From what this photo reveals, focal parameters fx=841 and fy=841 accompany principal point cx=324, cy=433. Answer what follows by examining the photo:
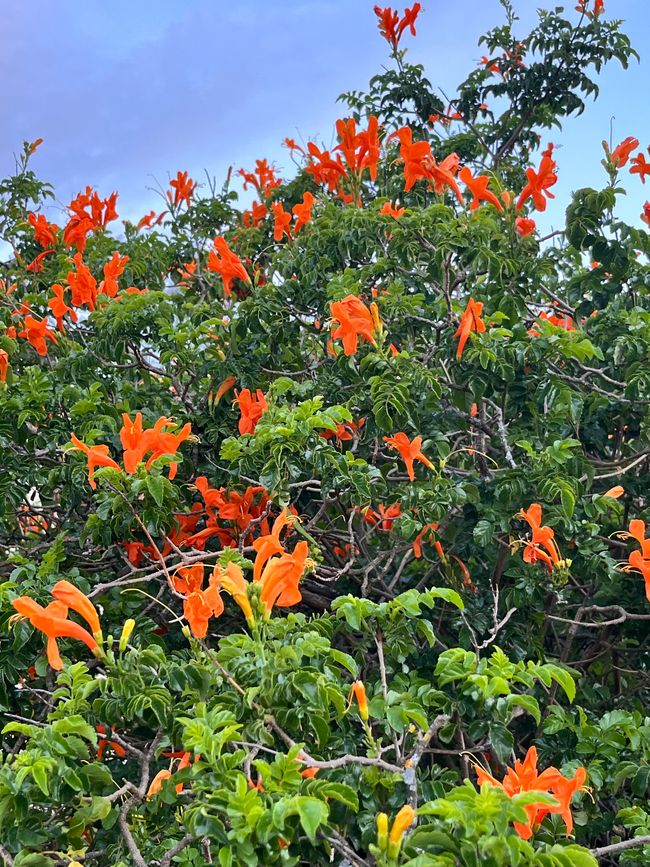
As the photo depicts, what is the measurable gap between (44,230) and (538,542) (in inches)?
156

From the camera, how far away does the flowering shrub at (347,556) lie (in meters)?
1.91

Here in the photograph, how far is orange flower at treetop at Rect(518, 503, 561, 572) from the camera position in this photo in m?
2.80

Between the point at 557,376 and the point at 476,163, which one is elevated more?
the point at 476,163

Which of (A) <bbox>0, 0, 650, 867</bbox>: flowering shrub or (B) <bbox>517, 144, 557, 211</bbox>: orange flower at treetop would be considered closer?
(A) <bbox>0, 0, 650, 867</bbox>: flowering shrub

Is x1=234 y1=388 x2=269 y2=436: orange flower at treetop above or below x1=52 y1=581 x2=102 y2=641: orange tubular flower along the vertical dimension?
above

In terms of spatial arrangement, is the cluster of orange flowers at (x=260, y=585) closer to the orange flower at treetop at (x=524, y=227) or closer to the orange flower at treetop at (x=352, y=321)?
the orange flower at treetop at (x=352, y=321)

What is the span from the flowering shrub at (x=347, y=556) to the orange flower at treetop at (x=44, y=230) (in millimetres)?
911

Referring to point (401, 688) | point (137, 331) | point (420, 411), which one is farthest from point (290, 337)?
point (401, 688)

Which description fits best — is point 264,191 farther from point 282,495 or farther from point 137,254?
point 282,495

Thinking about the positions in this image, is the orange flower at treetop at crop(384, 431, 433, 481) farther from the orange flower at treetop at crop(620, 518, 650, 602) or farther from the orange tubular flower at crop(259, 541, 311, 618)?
the orange tubular flower at crop(259, 541, 311, 618)

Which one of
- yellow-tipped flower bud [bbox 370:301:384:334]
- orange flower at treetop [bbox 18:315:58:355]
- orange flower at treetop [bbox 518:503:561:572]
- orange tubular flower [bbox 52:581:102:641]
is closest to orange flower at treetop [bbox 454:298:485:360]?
yellow-tipped flower bud [bbox 370:301:384:334]

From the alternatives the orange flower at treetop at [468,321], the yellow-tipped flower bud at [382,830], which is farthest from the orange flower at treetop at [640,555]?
the yellow-tipped flower bud at [382,830]

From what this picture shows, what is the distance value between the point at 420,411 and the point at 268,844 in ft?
6.02

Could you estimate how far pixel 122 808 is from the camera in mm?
2074
